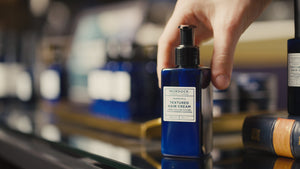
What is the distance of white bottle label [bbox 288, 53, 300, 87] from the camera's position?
0.50m

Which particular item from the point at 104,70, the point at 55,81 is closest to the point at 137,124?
the point at 104,70

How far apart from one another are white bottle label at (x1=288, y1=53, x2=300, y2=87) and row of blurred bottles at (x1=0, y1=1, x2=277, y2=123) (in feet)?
1.39

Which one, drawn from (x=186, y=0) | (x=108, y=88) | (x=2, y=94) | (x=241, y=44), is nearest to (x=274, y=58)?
(x=241, y=44)

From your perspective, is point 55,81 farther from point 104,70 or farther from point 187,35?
point 187,35

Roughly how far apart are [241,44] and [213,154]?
93 cm

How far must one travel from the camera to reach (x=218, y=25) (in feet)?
1.61

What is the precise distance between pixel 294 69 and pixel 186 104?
158 millimetres

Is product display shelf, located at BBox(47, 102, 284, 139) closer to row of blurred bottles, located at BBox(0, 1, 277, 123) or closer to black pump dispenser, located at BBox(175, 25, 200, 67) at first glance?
row of blurred bottles, located at BBox(0, 1, 277, 123)

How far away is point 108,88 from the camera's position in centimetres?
101

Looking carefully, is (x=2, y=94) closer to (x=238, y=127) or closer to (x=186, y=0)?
(x=238, y=127)

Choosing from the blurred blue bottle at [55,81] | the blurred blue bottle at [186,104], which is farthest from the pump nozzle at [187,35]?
the blurred blue bottle at [55,81]

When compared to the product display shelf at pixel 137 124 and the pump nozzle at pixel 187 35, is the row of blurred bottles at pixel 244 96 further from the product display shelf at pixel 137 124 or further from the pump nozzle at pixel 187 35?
the pump nozzle at pixel 187 35

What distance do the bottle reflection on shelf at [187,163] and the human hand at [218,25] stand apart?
95mm

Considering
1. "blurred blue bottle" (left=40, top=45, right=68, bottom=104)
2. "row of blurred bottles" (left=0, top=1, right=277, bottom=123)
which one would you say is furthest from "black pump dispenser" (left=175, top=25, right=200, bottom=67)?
"blurred blue bottle" (left=40, top=45, right=68, bottom=104)
